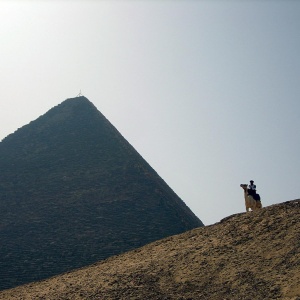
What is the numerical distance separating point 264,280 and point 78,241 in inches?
516

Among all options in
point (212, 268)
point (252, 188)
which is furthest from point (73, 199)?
point (212, 268)

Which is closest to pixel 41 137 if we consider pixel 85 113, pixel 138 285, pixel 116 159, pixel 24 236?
pixel 85 113

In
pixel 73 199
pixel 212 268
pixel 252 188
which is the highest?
pixel 73 199

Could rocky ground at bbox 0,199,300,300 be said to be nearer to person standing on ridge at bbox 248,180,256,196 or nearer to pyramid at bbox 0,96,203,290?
person standing on ridge at bbox 248,180,256,196

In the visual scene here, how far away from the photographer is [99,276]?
13.7m

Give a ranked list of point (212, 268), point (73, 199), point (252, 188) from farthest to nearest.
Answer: point (73, 199)
point (252, 188)
point (212, 268)

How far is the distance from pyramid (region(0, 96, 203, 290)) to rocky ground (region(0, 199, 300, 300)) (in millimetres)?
6742

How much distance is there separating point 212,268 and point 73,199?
15.1 meters

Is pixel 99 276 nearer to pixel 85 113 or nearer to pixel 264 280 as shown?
pixel 264 280

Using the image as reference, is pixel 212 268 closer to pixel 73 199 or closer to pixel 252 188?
pixel 252 188

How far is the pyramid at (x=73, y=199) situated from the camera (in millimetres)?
22297

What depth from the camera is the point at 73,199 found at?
26578 mm

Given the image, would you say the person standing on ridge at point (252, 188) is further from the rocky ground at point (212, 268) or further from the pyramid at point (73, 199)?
the pyramid at point (73, 199)

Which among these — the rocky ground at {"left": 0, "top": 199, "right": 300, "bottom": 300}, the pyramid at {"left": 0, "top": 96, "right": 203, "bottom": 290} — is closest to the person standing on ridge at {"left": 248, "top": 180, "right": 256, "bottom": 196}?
the rocky ground at {"left": 0, "top": 199, "right": 300, "bottom": 300}
